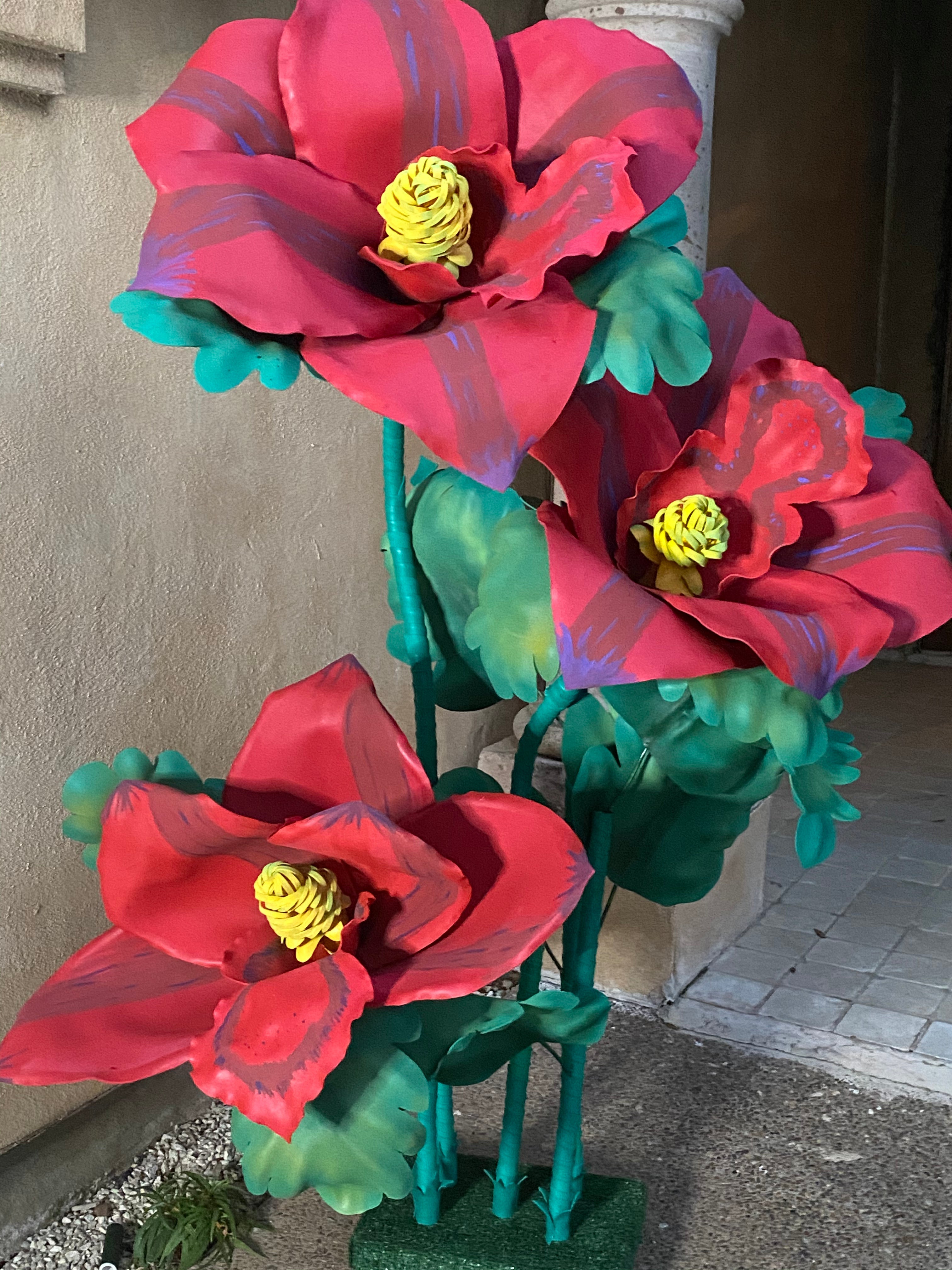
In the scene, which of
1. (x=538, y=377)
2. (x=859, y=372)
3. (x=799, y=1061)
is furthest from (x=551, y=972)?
(x=859, y=372)

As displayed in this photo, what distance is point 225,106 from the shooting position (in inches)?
30.8

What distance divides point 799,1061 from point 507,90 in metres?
1.75

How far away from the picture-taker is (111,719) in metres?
1.62

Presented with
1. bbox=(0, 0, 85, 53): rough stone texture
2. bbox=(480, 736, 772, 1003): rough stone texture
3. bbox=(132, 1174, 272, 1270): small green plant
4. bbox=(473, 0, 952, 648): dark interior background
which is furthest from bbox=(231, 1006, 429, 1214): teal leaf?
bbox=(473, 0, 952, 648): dark interior background

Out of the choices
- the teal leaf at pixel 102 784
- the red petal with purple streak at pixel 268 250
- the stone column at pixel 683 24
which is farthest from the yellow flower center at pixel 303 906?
the stone column at pixel 683 24

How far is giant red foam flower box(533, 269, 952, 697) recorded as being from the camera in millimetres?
750

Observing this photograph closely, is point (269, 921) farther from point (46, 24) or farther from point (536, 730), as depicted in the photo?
point (46, 24)

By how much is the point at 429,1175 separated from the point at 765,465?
0.82 meters

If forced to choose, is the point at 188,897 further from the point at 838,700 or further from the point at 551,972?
the point at 551,972

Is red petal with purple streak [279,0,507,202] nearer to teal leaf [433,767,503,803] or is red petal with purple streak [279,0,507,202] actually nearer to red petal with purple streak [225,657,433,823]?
red petal with purple streak [225,657,433,823]

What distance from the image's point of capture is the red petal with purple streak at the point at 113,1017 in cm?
79

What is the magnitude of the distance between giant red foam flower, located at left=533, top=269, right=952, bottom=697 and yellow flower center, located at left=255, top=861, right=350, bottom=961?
295 millimetres

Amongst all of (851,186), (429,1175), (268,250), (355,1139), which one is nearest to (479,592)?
(268,250)

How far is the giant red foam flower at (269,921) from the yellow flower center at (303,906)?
0.01 metres
